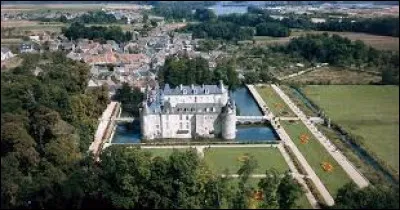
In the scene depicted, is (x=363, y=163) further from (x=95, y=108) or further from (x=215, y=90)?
(x=95, y=108)

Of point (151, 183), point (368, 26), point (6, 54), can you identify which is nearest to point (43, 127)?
point (151, 183)

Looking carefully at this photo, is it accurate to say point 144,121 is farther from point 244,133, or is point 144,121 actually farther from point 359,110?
point 359,110

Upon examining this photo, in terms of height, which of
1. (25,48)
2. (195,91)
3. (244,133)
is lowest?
(244,133)

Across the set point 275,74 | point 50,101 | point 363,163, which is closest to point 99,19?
point 275,74

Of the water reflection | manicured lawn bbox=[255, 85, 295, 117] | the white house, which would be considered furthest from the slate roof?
the white house

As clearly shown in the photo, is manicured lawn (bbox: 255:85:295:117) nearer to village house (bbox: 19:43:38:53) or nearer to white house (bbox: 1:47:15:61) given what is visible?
village house (bbox: 19:43:38:53)

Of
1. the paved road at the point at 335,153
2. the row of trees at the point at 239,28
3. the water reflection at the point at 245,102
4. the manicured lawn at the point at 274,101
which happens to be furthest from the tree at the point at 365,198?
the row of trees at the point at 239,28
